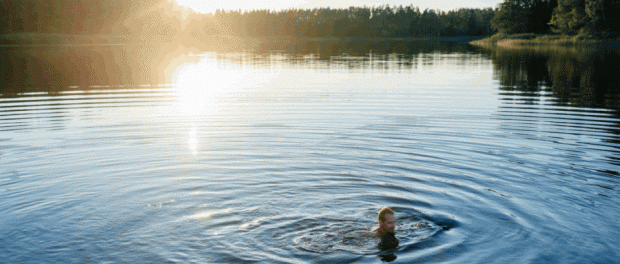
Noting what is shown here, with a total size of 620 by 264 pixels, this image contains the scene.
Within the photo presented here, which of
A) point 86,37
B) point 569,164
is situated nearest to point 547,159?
point 569,164

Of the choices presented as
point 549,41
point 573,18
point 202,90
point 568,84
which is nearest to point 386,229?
point 202,90

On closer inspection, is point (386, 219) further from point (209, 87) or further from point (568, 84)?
point (568, 84)

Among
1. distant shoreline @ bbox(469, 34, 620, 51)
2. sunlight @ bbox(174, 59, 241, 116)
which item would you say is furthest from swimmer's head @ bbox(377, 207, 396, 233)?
distant shoreline @ bbox(469, 34, 620, 51)

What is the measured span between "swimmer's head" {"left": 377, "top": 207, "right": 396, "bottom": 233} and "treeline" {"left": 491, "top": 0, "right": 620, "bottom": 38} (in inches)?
4555

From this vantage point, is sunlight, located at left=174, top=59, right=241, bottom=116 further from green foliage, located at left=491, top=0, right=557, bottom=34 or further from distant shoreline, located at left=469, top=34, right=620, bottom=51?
green foliage, located at left=491, top=0, right=557, bottom=34

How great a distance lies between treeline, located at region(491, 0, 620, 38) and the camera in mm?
106812

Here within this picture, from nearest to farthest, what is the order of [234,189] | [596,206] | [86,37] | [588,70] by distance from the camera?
1. [596,206]
2. [234,189]
3. [588,70]
4. [86,37]

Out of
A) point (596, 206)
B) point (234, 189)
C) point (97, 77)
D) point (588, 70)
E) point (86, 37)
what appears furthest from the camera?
point (86, 37)

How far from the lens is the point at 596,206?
34.8 feet

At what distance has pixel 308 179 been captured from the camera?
12.7 m

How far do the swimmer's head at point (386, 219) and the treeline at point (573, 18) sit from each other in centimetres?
11571

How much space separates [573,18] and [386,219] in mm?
119932

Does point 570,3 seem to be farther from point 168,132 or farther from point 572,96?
point 168,132

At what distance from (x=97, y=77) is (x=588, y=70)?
4137cm
